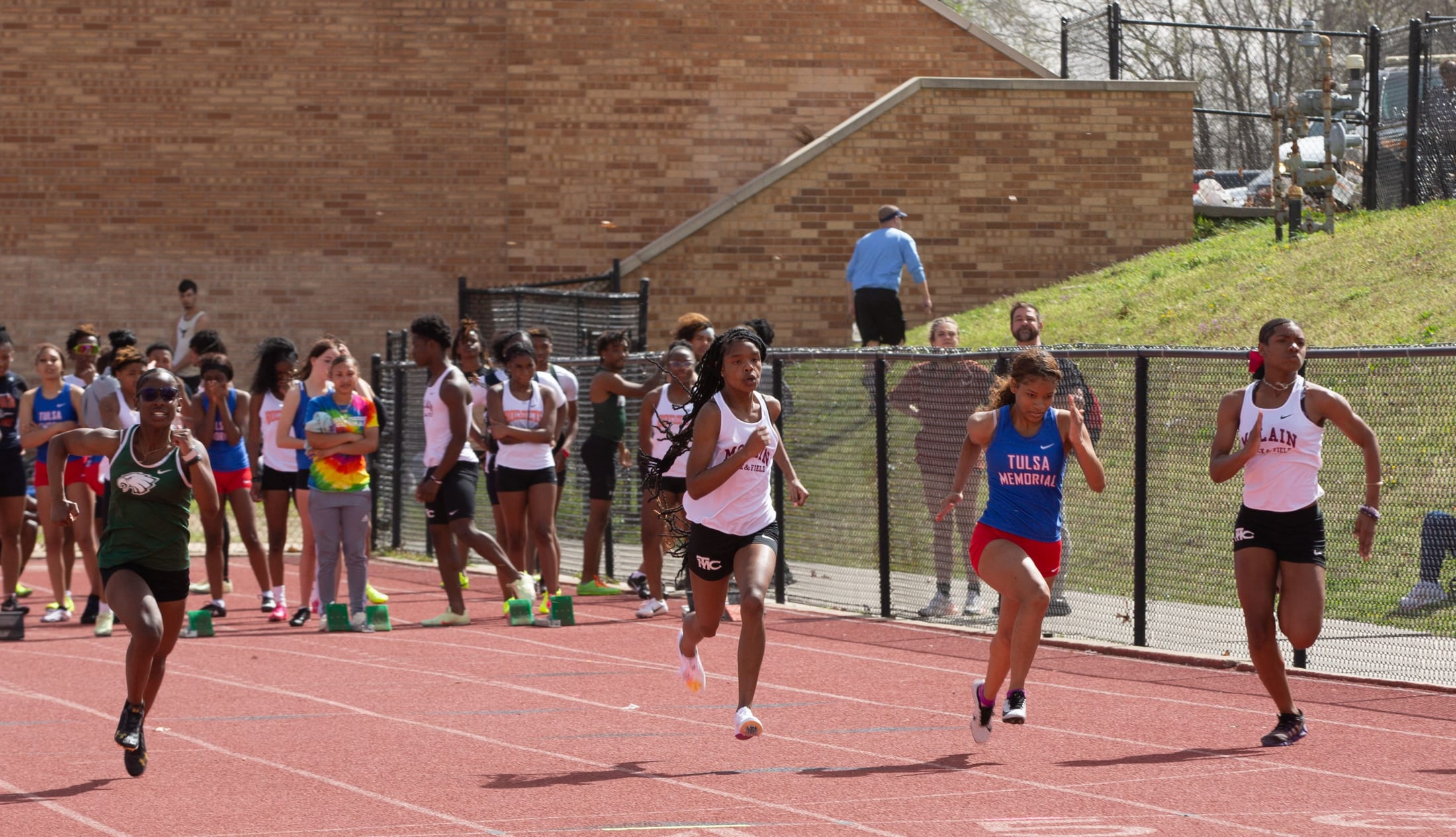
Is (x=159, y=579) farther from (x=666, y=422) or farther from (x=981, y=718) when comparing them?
(x=666, y=422)

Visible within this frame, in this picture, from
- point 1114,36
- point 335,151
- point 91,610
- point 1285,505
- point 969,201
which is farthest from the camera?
point 335,151

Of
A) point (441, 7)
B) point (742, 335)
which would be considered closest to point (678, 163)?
point (441, 7)

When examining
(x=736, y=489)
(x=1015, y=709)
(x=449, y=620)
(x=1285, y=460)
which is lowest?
(x=449, y=620)

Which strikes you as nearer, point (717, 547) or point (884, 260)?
point (717, 547)

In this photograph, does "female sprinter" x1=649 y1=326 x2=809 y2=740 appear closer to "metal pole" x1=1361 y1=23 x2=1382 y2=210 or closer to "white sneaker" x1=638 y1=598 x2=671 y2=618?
"white sneaker" x1=638 y1=598 x2=671 y2=618

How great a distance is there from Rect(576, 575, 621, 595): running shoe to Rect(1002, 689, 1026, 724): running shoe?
7.05m

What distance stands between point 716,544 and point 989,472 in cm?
131

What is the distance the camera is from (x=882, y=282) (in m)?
20.0

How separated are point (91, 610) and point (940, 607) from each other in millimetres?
6302

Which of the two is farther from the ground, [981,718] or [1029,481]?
[1029,481]

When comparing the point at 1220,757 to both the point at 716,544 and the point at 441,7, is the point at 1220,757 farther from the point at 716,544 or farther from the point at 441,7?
the point at 441,7

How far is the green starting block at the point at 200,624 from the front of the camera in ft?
41.1

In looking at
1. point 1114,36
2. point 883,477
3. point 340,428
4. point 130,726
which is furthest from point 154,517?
point 1114,36

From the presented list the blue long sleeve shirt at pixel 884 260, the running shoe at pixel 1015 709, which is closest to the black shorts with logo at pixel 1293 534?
the running shoe at pixel 1015 709
